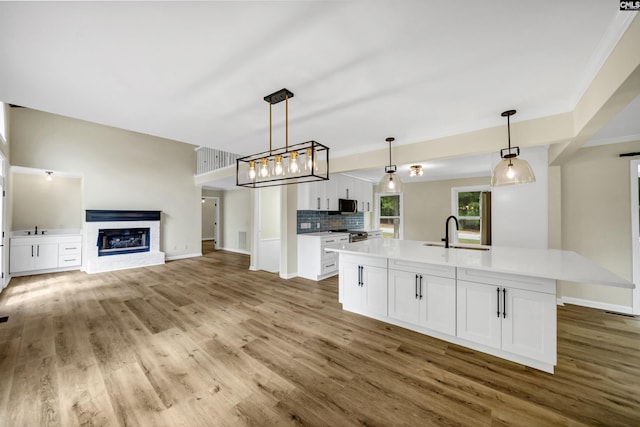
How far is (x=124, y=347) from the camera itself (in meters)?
2.51

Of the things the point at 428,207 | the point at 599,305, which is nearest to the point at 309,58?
the point at 599,305

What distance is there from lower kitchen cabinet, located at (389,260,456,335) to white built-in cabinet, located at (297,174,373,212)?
108 inches

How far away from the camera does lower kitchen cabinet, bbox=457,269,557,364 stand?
2104 millimetres

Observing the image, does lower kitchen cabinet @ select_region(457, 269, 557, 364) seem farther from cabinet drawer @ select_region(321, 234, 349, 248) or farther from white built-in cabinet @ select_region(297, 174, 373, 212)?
white built-in cabinet @ select_region(297, 174, 373, 212)

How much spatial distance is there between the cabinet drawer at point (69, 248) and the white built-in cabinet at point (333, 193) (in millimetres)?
5450

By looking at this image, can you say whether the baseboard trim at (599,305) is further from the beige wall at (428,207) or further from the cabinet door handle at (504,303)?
the beige wall at (428,207)

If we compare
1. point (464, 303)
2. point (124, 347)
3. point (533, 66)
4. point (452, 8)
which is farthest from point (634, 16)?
point (124, 347)

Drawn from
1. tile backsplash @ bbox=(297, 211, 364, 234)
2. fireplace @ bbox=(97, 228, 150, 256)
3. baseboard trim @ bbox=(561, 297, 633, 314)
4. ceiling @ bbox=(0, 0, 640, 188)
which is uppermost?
ceiling @ bbox=(0, 0, 640, 188)

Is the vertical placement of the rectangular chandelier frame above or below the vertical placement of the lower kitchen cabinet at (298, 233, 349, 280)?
above

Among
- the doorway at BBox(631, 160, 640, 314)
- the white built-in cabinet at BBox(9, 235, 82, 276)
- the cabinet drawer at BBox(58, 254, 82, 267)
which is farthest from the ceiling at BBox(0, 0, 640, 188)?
the cabinet drawer at BBox(58, 254, 82, 267)

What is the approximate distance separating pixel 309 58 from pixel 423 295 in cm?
258

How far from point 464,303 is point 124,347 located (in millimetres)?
3495

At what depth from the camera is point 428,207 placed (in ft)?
23.6

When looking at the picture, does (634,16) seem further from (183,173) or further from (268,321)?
(183,173)
